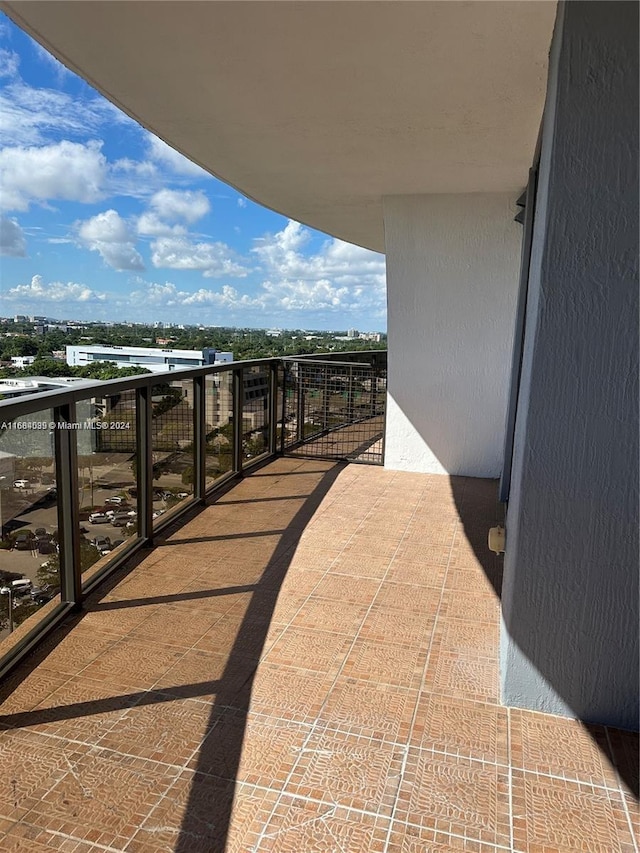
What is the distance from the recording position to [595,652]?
2098mm

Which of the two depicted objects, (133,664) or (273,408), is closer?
(133,664)

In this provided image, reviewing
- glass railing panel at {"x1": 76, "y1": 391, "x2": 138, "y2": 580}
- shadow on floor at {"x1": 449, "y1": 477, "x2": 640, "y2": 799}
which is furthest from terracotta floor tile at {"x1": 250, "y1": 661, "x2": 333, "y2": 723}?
glass railing panel at {"x1": 76, "y1": 391, "x2": 138, "y2": 580}

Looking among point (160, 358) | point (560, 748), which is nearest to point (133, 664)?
point (560, 748)

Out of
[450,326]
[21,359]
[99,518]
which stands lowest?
[99,518]

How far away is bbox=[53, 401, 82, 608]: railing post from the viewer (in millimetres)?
2586

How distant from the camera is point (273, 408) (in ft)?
→ 20.2

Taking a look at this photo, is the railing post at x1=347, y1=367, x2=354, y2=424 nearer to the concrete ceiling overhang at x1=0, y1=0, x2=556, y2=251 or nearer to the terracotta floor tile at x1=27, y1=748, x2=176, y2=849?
the concrete ceiling overhang at x1=0, y1=0, x2=556, y2=251

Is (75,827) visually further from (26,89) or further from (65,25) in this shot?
(26,89)

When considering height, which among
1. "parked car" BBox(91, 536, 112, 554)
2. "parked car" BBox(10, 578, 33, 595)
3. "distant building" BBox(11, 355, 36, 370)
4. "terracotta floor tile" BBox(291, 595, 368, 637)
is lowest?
"terracotta floor tile" BBox(291, 595, 368, 637)

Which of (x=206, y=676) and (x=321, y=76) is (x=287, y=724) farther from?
(x=321, y=76)

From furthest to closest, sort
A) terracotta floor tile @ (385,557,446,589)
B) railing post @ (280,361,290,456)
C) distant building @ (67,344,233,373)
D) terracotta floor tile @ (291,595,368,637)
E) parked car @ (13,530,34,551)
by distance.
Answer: railing post @ (280,361,290,456) → distant building @ (67,344,233,373) → terracotta floor tile @ (385,557,446,589) → terracotta floor tile @ (291,595,368,637) → parked car @ (13,530,34,551)

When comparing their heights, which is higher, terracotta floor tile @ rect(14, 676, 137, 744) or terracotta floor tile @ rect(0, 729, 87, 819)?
terracotta floor tile @ rect(14, 676, 137, 744)

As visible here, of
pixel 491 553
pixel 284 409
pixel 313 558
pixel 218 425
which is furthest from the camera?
pixel 284 409

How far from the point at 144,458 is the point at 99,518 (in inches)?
19.5
